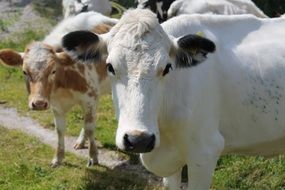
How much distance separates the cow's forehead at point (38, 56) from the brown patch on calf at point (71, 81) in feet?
1.21

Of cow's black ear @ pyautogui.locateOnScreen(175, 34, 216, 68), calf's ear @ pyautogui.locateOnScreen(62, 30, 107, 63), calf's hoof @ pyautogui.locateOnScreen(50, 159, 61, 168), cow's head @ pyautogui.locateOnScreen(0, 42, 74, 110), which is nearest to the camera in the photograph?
cow's black ear @ pyautogui.locateOnScreen(175, 34, 216, 68)

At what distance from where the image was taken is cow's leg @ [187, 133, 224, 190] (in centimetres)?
436

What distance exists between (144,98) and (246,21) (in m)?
1.70

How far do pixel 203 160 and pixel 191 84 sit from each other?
0.61m

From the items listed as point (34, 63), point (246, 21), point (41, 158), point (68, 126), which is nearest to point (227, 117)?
point (246, 21)

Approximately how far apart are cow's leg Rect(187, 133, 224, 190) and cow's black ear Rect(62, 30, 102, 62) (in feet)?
3.53

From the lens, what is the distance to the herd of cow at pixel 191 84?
11.8 ft

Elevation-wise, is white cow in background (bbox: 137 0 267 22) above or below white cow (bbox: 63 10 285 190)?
below

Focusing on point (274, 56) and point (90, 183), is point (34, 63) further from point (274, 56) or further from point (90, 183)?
point (274, 56)

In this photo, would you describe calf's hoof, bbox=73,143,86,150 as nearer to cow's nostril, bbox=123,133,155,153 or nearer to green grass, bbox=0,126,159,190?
green grass, bbox=0,126,159,190

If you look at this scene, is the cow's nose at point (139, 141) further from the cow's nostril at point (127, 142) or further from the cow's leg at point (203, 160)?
the cow's leg at point (203, 160)

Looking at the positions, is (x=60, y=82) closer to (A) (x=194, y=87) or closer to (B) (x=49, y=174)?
(B) (x=49, y=174)

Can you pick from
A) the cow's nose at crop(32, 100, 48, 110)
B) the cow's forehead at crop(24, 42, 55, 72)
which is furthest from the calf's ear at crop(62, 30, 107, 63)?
the cow's forehead at crop(24, 42, 55, 72)

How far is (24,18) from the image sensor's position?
1602 cm
